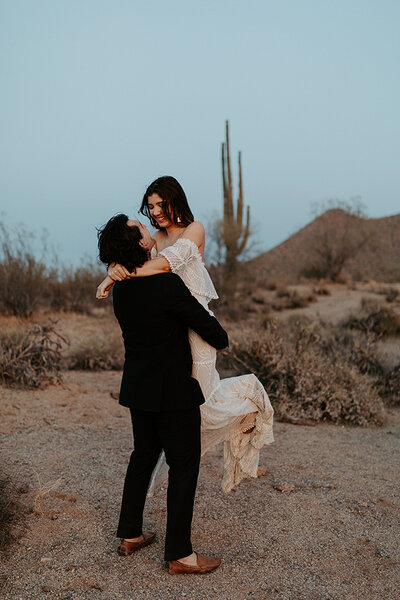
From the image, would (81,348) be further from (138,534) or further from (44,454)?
(138,534)

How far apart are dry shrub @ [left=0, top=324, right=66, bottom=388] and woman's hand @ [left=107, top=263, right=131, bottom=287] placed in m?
4.48

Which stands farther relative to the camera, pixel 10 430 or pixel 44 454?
pixel 10 430

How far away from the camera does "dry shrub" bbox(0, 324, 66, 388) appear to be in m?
6.91

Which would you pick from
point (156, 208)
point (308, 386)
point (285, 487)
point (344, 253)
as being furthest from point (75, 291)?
point (344, 253)

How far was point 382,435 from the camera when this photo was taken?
6285mm

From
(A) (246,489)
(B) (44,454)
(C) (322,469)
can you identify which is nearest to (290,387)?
(C) (322,469)

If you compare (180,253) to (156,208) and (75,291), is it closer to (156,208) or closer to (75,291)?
(156,208)

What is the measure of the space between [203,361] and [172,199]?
873mm

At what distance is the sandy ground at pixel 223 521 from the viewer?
3.03m

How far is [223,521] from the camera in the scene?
12.6 ft

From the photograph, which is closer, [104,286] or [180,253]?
[180,253]

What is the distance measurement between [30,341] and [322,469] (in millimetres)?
4057

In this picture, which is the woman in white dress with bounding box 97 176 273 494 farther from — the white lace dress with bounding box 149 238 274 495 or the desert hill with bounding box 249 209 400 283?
the desert hill with bounding box 249 209 400 283

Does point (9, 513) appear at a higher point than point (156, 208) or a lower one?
lower
